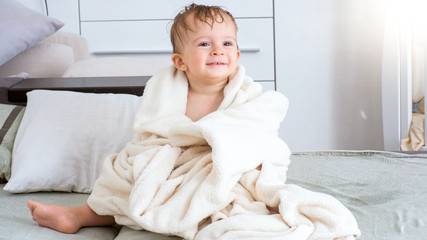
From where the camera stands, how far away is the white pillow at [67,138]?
1594 mm

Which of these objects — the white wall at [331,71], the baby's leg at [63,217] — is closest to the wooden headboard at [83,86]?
the baby's leg at [63,217]

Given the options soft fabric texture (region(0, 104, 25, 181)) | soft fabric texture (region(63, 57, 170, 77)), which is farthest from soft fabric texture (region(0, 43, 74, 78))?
soft fabric texture (region(0, 104, 25, 181))

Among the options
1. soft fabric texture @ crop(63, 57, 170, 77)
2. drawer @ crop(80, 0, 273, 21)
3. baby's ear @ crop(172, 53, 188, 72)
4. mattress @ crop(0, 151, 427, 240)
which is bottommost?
mattress @ crop(0, 151, 427, 240)

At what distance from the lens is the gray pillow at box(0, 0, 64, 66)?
2.42 metres

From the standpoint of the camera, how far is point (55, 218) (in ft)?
4.15

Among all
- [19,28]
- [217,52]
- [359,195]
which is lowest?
[359,195]

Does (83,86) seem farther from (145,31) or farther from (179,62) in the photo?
(145,31)

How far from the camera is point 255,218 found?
108 cm

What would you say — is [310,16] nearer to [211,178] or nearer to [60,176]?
[60,176]

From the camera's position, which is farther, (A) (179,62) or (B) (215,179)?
(A) (179,62)

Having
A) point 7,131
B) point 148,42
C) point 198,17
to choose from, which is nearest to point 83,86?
point 7,131

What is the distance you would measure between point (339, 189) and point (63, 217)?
68 cm

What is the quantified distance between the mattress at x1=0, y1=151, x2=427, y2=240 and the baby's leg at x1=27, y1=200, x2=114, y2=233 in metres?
0.02

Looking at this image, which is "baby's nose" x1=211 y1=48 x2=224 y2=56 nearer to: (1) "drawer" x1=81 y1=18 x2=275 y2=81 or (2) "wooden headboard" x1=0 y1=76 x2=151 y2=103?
(2) "wooden headboard" x1=0 y1=76 x2=151 y2=103
